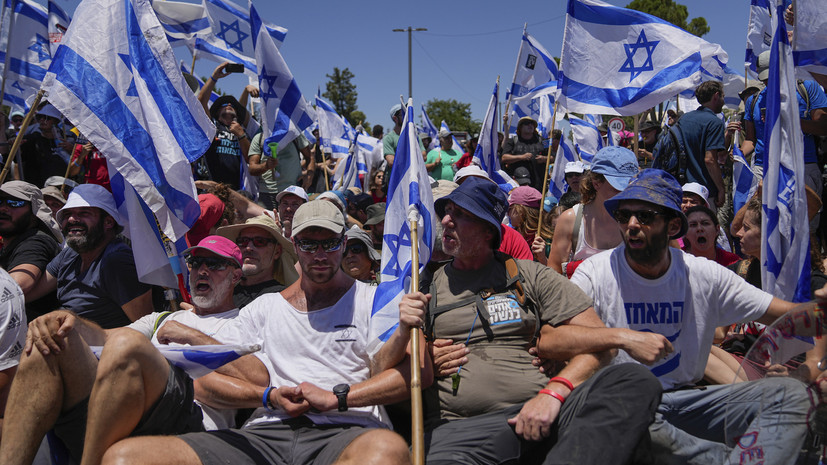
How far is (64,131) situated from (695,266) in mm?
10137

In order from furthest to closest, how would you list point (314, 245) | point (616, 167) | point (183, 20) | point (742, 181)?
point (183, 20) → point (742, 181) → point (616, 167) → point (314, 245)

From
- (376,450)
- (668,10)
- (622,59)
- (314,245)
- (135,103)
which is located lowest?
(376,450)

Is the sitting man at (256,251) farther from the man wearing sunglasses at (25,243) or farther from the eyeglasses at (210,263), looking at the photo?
the man wearing sunglasses at (25,243)

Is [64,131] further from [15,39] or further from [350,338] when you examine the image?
[350,338]

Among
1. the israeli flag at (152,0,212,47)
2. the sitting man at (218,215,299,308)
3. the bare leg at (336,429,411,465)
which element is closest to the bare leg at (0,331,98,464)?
the bare leg at (336,429,411,465)

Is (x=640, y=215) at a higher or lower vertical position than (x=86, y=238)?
higher

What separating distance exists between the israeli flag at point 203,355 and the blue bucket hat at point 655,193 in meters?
2.00

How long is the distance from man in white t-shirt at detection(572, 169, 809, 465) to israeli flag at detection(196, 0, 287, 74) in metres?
6.54

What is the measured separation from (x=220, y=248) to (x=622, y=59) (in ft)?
13.6

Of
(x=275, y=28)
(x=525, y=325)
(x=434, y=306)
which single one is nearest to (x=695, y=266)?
(x=525, y=325)

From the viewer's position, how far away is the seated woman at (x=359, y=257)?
4990mm

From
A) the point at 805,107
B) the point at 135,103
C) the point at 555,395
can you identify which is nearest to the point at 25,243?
the point at 135,103

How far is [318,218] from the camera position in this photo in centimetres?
356

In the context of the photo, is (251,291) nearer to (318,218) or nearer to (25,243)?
(318,218)
